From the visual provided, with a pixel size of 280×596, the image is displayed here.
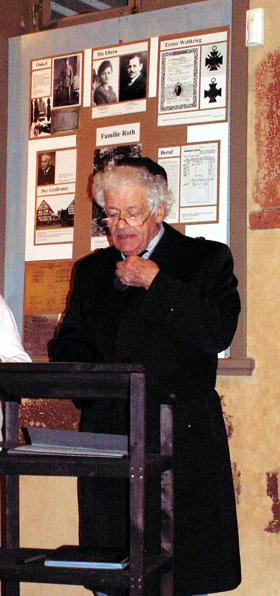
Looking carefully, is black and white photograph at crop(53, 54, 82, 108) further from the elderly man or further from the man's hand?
the man's hand

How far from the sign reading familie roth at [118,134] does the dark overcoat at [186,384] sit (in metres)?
0.99

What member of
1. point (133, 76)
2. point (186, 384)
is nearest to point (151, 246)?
point (186, 384)

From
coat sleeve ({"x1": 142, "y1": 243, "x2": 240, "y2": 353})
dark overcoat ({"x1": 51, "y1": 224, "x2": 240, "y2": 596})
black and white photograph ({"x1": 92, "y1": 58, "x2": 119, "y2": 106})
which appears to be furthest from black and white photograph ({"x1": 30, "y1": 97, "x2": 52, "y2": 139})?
coat sleeve ({"x1": 142, "y1": 243, "x2": 240, "y2": 353})

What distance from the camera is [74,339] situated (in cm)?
249

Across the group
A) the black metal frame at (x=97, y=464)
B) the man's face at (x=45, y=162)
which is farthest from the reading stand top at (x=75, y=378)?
the man's face at (x=45, y=162)

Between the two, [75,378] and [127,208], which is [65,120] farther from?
[75,378]

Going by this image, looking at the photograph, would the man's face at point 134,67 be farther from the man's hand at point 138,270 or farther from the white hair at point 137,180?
the man's hand at point 138,270

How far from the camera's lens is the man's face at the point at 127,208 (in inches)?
93.0

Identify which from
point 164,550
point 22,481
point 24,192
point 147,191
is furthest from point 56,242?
point 164,550

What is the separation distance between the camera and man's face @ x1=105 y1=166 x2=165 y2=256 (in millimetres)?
2361

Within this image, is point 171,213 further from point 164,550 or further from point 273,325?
point 164,550

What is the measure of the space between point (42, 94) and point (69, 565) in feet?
7.25

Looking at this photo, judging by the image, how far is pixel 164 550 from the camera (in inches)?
81.0

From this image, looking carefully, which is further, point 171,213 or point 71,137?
point 71,137
